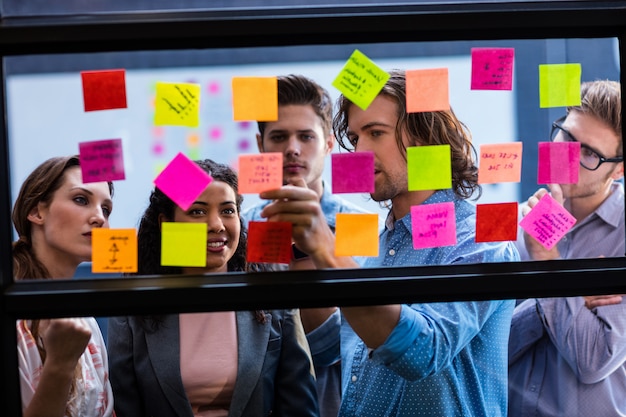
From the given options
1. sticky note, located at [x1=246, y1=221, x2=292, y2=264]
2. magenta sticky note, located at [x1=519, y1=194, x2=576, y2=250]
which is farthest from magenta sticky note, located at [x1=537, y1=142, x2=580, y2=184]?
sticky note, located at [x1=246, y1=221, x2=292, y2=264]

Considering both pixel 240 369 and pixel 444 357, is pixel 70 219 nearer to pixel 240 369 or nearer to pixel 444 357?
pixel 240 369

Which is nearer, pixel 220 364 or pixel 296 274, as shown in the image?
pixel 296 274

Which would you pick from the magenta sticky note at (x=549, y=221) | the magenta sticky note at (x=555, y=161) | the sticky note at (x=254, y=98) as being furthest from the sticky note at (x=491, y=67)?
the sticky note at (x=254, y=98)

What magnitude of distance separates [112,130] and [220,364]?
0.58 m

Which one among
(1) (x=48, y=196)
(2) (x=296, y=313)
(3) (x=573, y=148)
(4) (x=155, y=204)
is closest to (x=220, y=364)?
(2) (x=296, y=313)

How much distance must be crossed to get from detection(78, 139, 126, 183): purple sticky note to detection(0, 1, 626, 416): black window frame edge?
14 centimetres

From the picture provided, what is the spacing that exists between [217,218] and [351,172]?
0.35 metres

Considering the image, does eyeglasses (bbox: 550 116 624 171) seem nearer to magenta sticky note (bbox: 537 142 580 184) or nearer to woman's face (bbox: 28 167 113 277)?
magenta sticky note (bbox: 537 142 580 184)

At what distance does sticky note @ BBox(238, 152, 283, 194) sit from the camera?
1.43 m

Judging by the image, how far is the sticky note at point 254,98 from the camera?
54.0 inches

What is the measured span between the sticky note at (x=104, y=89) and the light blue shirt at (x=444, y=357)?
2.23ft

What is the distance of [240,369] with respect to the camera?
171 cm

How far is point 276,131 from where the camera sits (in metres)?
1.69

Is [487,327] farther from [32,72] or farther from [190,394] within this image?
[32,72]
